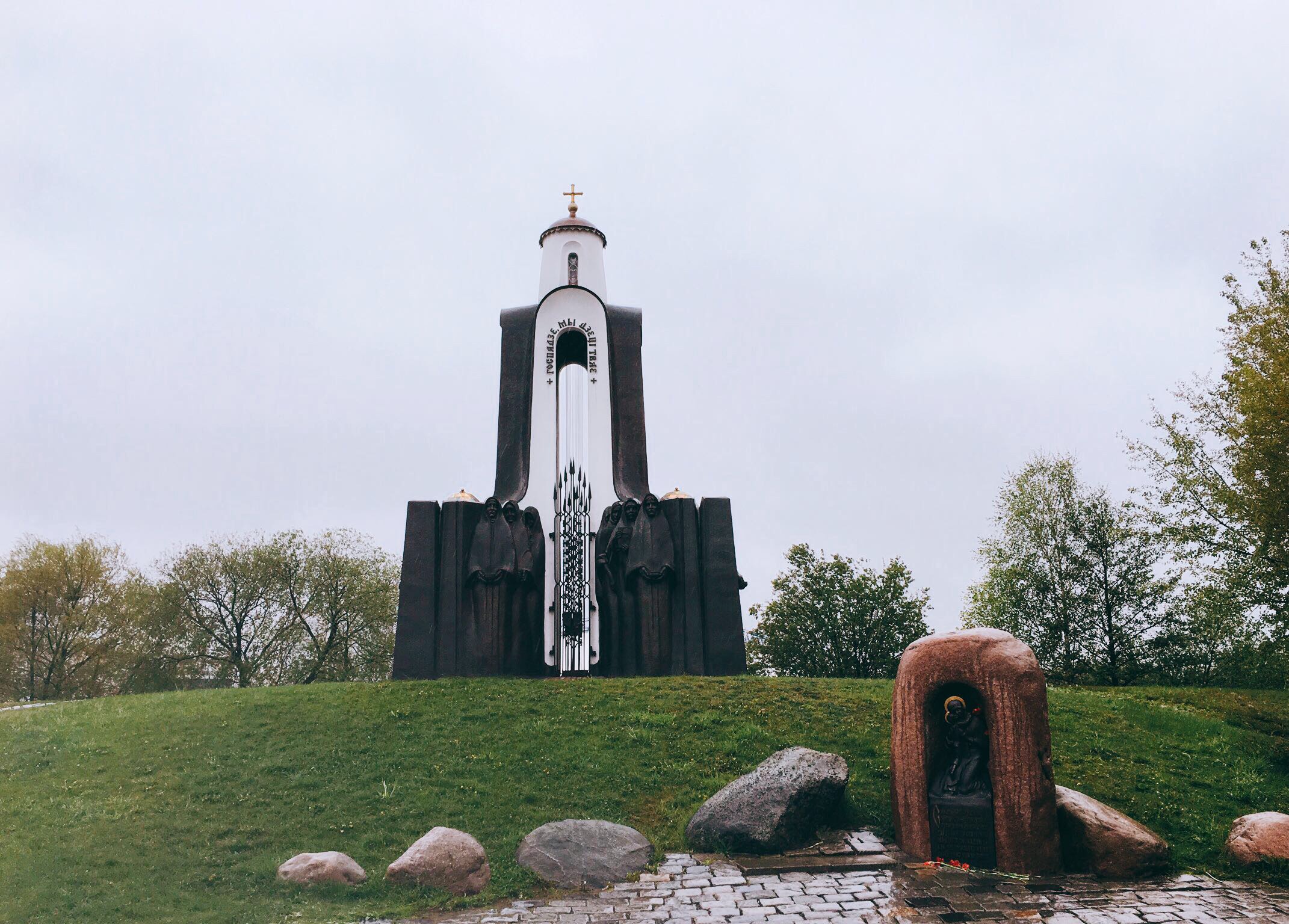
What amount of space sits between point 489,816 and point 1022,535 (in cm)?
2098

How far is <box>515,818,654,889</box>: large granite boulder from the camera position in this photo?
7.34 metres

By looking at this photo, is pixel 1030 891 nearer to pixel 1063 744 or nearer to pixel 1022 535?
pixel 1063 744

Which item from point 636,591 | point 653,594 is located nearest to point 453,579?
point 636,591

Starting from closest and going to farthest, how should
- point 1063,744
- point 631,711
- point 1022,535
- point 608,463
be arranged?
1. point 1063,744
2. point 631,711
3. point 608,463
4. point 1022,535

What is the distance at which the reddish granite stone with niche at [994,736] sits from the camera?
7426 millimetres

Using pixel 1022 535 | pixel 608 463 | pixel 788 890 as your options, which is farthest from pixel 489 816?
pixel 1022 535

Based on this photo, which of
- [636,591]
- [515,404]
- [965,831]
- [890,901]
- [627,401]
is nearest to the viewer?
[890,901]

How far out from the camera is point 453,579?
14.5m

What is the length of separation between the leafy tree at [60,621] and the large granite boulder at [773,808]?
77.4ft

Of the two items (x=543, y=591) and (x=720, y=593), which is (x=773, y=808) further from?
(x=543, y=591)

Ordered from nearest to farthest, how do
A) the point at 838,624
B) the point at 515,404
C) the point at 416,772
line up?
the point at 416,772, the point at 515,404, the point at 838,624

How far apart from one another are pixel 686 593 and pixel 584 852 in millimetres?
7506

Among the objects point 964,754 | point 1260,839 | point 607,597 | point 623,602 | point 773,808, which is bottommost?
point 1260,839

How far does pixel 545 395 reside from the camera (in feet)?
56.3
